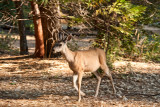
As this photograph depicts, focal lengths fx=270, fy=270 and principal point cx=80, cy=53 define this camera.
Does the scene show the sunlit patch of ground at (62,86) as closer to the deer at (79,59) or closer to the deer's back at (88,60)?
the deer at (79,59)

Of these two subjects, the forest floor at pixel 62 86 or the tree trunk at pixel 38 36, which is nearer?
the forest floor at pixel 62 86

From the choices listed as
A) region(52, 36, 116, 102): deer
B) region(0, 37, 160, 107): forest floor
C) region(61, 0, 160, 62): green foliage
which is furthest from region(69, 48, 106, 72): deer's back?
region(0, 37, 160, 107): forest floor

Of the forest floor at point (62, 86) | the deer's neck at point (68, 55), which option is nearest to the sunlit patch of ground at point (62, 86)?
the forest floor at point (62, 86)

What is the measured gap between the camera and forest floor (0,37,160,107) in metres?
6.76

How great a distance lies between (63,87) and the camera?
27.3 feet

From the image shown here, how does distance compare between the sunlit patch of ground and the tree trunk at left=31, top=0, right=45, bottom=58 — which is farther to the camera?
the tree trunk at left=31, top=0, right=45, bottom=58

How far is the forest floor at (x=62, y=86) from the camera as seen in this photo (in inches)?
266

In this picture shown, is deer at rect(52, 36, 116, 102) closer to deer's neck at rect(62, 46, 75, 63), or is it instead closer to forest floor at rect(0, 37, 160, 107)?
deer's neck at rect(62, 46, 75, 63)

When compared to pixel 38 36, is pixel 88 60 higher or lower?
higher

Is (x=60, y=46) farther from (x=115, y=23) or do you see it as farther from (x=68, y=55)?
(x=115, y=23)

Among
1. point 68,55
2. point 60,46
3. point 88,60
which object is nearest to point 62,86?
point 88,60

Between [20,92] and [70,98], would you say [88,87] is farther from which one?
[20,92]

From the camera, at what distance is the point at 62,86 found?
8414 millimetres

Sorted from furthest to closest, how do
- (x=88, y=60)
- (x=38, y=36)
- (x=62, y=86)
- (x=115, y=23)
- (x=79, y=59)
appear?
1. (x=38, y=36)
2. (x=115, y=23)
3. (x=62, y=86)
4. (x=88, y=60)
5. (x=79, y=59)
